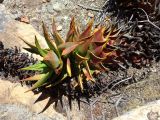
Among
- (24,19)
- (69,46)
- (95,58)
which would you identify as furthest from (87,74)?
(24,19)

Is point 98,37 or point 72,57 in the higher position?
point 98,37

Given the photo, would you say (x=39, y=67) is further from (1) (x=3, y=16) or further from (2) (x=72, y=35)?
(1) (x=3, y=16)

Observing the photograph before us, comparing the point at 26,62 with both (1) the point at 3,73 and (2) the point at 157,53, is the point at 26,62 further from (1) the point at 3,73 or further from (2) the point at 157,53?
(2) the point at 157,53

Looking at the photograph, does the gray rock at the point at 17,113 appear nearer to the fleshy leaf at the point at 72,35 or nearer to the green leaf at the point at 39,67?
the green leaf at the point at 39,67

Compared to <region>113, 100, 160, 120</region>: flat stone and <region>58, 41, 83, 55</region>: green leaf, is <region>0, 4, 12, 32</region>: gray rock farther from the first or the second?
<region>113, 100, 160, 120</region>: flat stone

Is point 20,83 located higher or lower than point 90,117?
higher

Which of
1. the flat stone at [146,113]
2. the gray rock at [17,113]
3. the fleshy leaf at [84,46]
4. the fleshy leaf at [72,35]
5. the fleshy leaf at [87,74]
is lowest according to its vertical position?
the flat stone at [146,113]

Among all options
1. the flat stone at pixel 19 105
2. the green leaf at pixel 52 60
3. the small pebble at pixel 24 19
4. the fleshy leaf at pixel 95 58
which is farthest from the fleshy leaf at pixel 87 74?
the small pebble at pixel 24 19

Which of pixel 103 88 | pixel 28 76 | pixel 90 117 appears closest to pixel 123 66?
pixel 103 88
